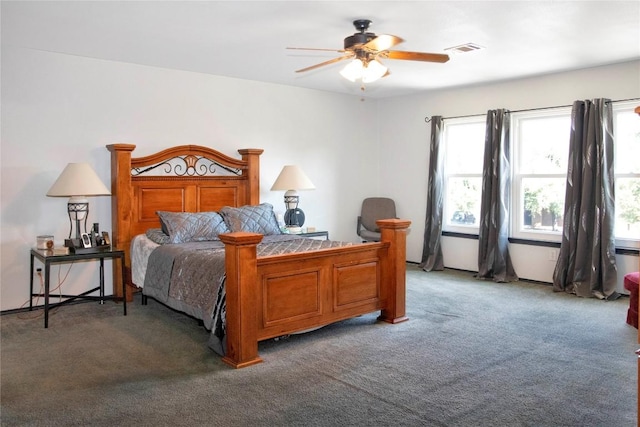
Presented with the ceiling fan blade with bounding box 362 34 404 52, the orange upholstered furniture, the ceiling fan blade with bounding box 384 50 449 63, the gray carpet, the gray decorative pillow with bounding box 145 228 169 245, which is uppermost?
the ceiling fan blade with bounding box 362 34 404 52

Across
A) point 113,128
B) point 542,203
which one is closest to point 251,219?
point 113,128

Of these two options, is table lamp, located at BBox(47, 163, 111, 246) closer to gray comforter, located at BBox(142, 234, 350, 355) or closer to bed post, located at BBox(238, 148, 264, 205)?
gray comforter, located at BBox(142, 234, 350, 355)

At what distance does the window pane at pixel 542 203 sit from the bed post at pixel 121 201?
14.8 feet

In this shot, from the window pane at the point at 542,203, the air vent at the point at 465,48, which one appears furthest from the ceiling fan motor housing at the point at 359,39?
the window pane at the point at 542,203

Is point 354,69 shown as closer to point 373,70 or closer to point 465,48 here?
point 373,70

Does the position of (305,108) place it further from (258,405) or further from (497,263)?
(258,405)

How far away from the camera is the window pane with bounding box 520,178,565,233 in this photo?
596 centimetres

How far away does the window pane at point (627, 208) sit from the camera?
5363mm

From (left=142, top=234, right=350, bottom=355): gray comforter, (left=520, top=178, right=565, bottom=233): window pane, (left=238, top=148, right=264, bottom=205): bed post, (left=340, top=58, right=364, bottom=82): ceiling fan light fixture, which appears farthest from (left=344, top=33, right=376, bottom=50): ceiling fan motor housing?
(left=520, top=178, right=565, bottom=233): window pane

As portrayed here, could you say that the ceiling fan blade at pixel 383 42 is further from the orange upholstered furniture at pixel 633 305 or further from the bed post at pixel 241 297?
the orange upholstered furniture at pixel 633 305

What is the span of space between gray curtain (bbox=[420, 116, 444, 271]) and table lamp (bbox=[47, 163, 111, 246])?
13.6 ft

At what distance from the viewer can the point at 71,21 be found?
391 cm

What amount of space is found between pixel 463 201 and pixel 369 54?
145 inches

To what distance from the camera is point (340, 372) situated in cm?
328
